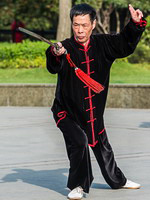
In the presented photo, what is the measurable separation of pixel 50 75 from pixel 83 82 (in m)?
12.8

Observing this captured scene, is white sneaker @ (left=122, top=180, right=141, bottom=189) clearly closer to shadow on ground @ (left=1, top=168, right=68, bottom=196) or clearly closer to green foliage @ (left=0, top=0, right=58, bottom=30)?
shadow on ground @ (left=1, top=168, right=68, bottom=196)

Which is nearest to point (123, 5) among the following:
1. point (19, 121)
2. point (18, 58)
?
point (18, 58)

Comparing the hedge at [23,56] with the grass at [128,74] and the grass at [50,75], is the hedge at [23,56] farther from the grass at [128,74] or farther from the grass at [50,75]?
the grass at [128,74]

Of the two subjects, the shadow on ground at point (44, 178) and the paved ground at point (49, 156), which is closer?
the paved ground at point (49, 156)

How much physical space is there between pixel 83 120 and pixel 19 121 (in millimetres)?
6848

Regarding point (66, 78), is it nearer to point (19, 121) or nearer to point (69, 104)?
point (69, 104)

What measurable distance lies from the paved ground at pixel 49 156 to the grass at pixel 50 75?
409 centimetres

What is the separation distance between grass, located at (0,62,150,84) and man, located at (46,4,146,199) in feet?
38.3

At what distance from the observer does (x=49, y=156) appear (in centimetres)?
909

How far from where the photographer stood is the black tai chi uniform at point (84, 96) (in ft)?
20.9

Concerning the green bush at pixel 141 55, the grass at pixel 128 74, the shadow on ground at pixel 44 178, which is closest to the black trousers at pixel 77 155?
the shadow on ground at pixel 44 178

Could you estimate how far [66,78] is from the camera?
6391 millimetres

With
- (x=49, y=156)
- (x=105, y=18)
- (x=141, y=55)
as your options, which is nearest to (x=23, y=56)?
(x=141, y=55)

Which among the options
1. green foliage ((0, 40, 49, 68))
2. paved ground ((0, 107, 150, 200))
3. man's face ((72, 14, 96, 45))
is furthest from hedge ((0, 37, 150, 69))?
man's face ((72, 14, 96, 45))
